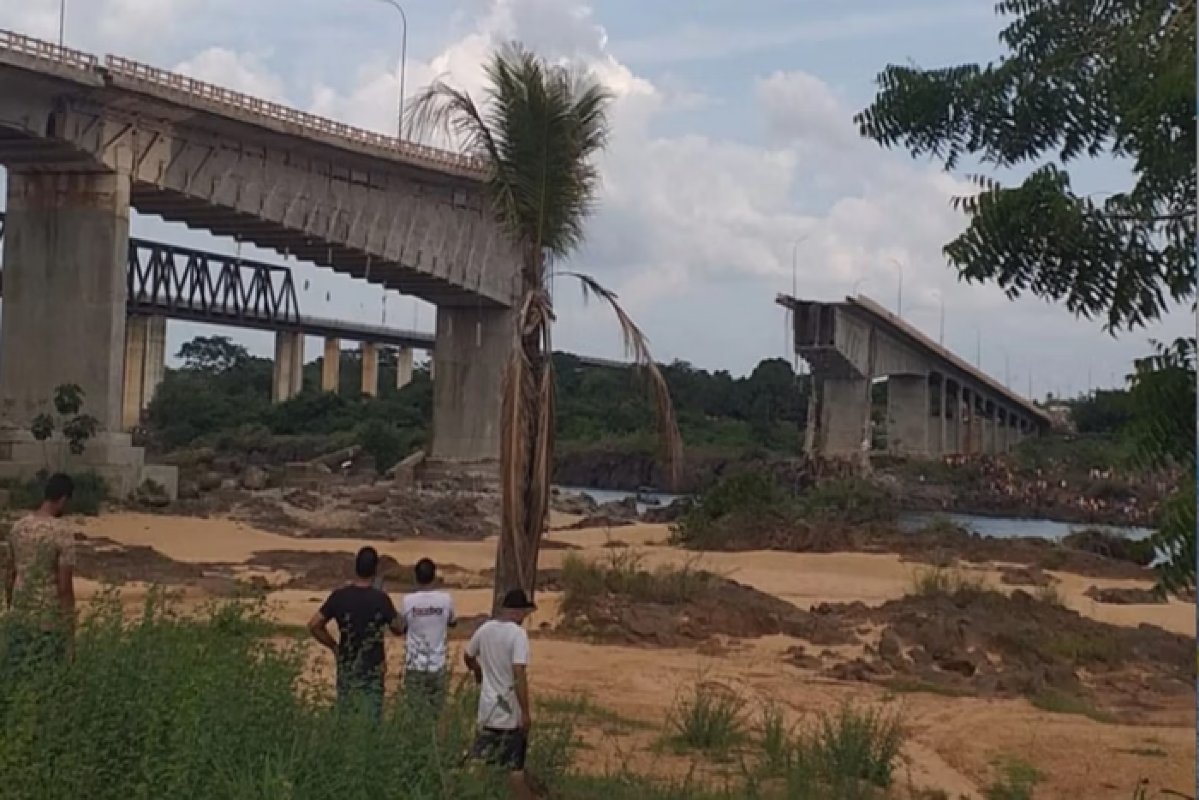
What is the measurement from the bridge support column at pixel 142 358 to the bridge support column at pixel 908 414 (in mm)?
39876

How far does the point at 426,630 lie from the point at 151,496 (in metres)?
36.4

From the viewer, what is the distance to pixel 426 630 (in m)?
11.8

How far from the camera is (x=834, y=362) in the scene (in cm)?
7662

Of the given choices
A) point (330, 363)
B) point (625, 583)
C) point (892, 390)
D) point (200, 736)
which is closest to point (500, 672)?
point (200, 736)

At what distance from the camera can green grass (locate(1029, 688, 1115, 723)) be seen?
19469 mm

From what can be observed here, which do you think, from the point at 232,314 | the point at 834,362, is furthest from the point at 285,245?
the point at 232,314

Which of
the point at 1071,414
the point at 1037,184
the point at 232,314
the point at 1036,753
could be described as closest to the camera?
the point at 1037,184

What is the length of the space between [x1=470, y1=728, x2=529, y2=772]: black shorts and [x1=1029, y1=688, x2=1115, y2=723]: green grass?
35.3ft

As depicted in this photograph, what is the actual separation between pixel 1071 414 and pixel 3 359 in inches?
3078

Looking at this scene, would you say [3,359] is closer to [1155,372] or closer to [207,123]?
[207,123]

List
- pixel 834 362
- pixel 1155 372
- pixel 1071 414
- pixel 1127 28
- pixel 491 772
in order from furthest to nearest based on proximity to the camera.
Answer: pixel 1071 414, pixel 834 362, pixel 491 772, pixel 1127 28, pixel 1155 372

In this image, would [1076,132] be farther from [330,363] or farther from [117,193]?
[330,363]

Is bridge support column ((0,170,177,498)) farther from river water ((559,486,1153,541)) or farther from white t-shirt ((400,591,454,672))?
white t-shirt ((400,591,454,672))

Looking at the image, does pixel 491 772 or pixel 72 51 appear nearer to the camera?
pixel 491 772
